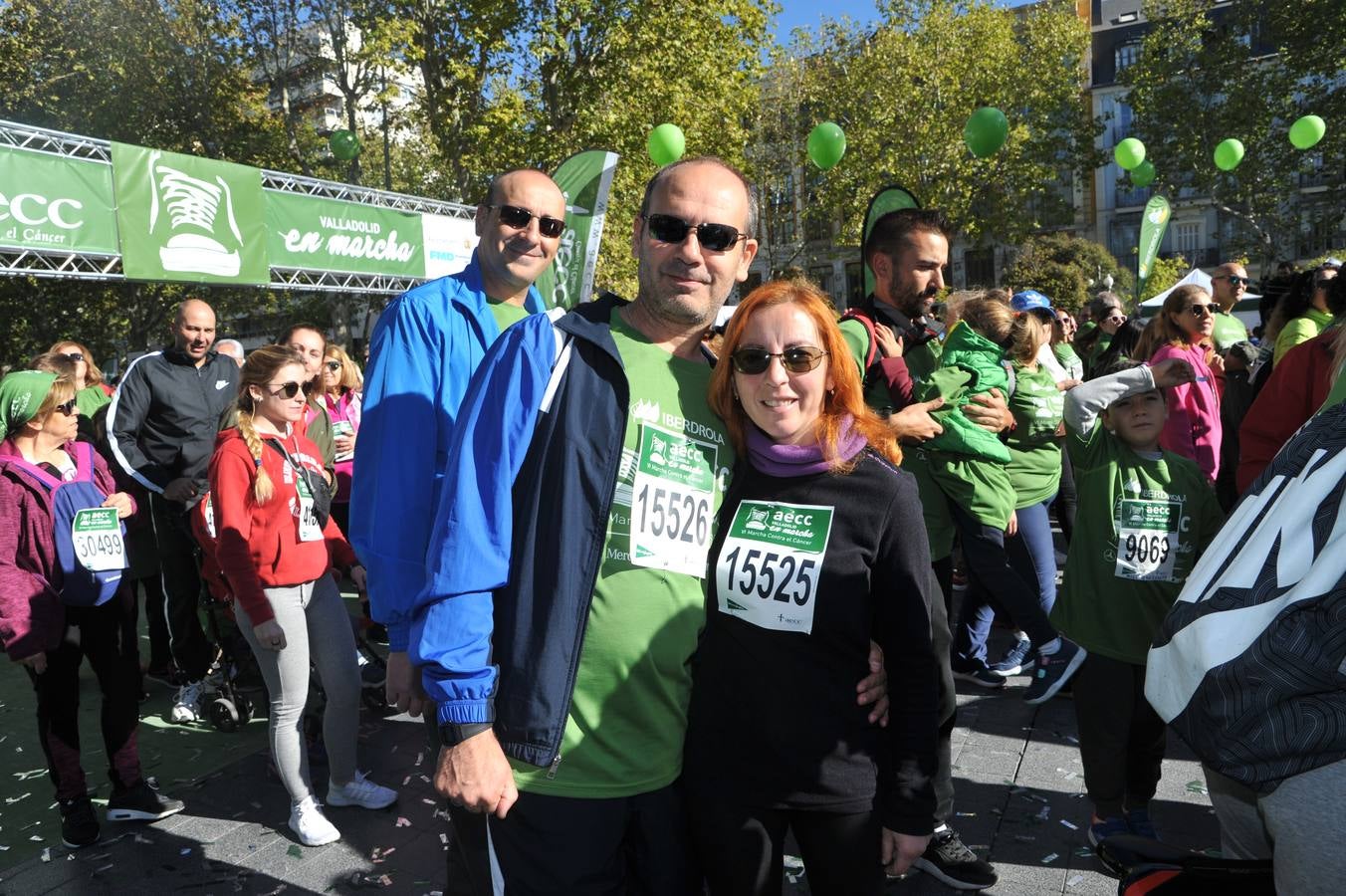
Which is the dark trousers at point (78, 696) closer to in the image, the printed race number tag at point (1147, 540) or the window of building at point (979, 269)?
the printed race number tag at point (1147, 540)

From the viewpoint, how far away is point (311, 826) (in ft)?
11.3

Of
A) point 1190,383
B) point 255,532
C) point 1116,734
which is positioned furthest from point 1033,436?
point 255,532

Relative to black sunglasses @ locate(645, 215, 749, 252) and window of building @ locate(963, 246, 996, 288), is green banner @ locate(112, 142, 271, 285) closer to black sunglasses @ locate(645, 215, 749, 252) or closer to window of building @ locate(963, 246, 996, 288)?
black sunglasses @ locate(645, 215, 749, 252)

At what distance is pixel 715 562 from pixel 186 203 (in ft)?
31.2

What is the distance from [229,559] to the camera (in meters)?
3.33

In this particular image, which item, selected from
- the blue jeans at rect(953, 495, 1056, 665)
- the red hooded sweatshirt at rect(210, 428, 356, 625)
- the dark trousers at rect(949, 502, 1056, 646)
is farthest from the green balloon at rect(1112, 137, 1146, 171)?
the red hooded sweatshirt at rect(210, 428, 356, 625)

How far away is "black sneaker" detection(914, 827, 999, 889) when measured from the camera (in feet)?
9.68

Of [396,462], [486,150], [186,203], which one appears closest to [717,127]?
[486,150]

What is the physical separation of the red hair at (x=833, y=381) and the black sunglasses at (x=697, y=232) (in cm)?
14

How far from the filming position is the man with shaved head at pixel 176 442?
516cm

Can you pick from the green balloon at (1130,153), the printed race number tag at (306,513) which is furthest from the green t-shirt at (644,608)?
the green balloon at (1130,153)

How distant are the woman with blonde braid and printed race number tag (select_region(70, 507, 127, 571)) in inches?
22.9

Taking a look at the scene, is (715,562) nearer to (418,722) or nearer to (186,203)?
(418,722)

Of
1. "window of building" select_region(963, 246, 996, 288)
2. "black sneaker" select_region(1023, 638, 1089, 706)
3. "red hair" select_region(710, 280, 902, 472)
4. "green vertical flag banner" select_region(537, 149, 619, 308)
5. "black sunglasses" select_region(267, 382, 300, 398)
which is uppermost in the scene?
"window of building" select_region(963, 246, 996, 288)
